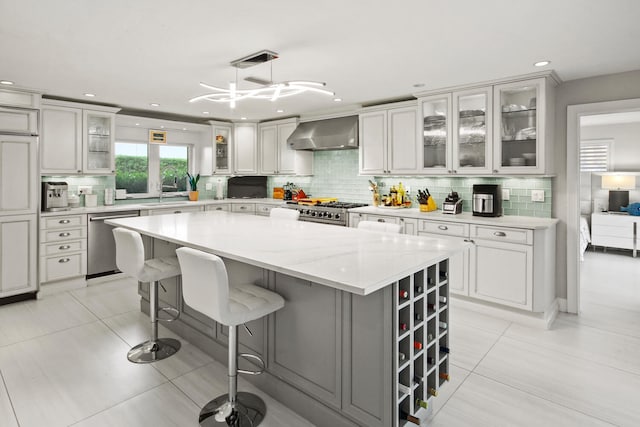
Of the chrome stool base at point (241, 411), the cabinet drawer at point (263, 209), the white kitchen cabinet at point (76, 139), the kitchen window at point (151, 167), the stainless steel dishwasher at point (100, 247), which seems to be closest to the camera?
the chrome stool base at point (241, 411)

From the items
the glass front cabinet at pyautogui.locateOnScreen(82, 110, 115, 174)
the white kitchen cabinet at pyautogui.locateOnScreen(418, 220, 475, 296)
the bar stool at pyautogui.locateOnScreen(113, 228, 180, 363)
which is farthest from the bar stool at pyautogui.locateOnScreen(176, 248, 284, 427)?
the glass front cabinet at pyautogui.locateOnScreen(82, 110, 115, 174)

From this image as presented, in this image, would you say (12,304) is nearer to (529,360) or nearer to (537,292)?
(529,360)

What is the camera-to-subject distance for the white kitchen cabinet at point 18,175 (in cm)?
404

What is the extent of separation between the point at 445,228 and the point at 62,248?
15.0ft

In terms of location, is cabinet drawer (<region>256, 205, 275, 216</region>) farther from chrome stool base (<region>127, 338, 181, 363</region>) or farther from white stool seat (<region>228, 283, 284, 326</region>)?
white stool seat (<region>228, 283, 284, 326</region>)

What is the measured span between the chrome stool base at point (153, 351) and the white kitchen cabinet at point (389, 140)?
3.24 metres

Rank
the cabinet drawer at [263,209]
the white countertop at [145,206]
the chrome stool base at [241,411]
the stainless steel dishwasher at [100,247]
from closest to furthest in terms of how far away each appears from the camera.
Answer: the chrome stool base at [241,411] → the white countertop at [145,206] → the stainless steel dishwasher at [100,247] → the cabinet drawer at [263,209]

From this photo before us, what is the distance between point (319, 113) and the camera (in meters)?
5.76

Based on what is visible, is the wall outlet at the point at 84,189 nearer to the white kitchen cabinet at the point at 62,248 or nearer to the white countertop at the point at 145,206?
the white countertop at the point at 145,206

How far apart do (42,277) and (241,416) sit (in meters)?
3.60

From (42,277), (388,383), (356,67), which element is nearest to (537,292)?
(388,383)

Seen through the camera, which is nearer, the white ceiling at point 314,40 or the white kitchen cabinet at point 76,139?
the white ceiling at point 314,40

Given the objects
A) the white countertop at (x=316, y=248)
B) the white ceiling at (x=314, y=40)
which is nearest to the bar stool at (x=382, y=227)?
the white countertop at (x=316, y=248)

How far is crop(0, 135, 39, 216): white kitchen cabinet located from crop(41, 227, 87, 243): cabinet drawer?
315 millimetres
